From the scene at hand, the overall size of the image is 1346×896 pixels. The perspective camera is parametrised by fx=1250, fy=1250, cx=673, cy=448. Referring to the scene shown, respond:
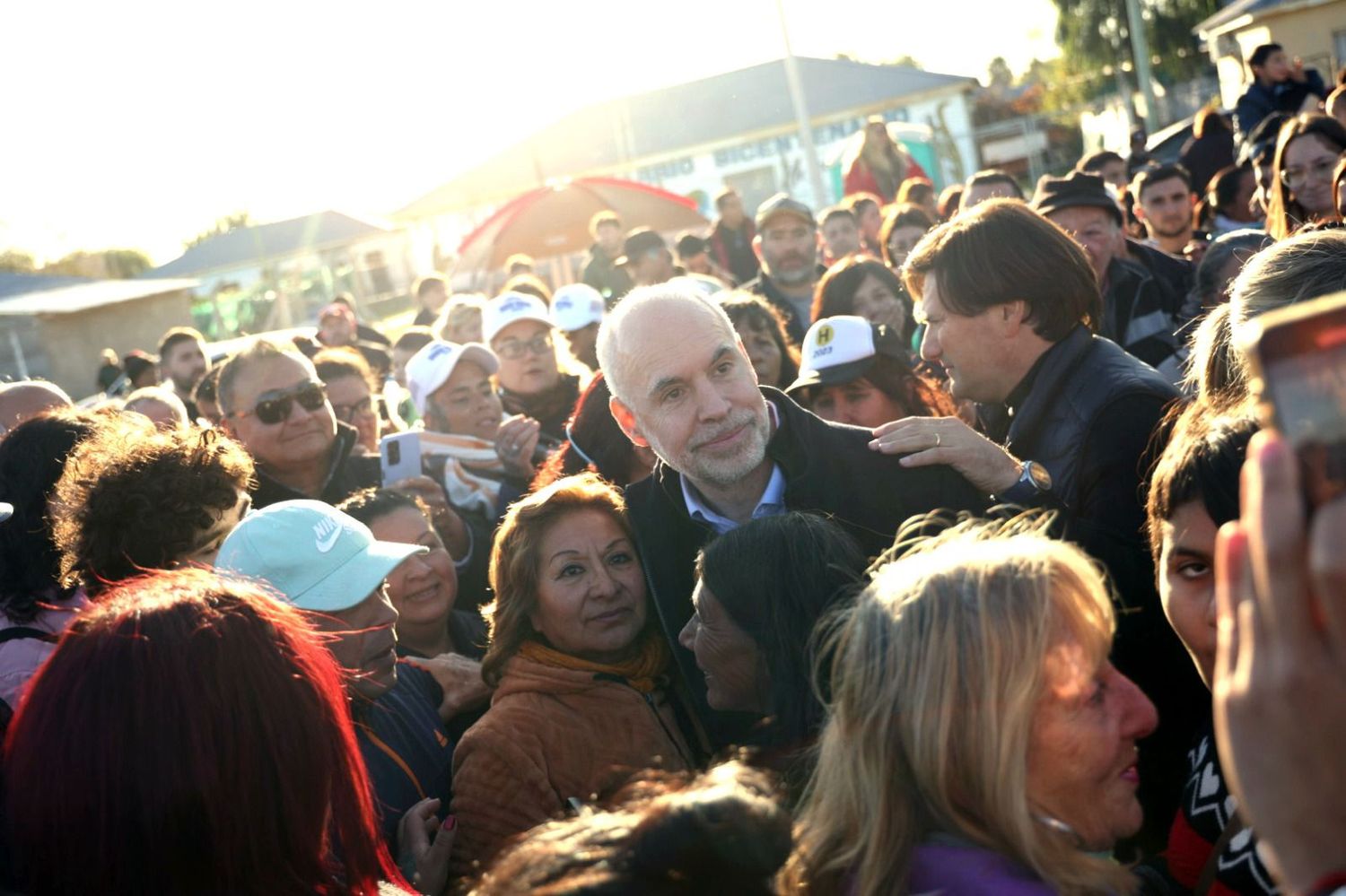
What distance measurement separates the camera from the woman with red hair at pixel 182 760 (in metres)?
1.98

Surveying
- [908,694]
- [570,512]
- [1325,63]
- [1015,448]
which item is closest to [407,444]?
[570,512]

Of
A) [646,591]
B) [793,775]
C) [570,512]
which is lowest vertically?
[793,775]

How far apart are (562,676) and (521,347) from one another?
3.41m

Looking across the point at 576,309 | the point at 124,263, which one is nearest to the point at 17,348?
the point at 576,309

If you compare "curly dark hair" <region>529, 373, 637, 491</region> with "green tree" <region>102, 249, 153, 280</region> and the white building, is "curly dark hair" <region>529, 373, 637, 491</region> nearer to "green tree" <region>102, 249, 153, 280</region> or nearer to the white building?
the white building

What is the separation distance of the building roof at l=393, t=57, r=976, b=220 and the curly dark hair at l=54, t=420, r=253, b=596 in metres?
43.7

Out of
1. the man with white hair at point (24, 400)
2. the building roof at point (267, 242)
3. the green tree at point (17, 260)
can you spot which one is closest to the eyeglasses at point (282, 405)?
the man with white hair at point (24, 400)

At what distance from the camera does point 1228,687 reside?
1068 mm

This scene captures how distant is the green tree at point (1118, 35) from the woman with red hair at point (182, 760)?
165 feet

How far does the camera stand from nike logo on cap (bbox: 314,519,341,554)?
11.2ft

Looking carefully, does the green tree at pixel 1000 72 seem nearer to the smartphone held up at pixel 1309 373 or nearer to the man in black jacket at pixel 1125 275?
the man in black jacket at pixel 1125 275

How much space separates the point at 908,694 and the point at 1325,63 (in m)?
31.6

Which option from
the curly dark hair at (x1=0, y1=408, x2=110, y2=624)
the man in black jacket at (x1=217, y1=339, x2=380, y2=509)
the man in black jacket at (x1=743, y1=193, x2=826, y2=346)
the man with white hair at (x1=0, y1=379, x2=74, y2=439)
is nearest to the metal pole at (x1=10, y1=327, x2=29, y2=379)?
the man in black jacket at (x1=743, y1=193, x2=826, y2=346)

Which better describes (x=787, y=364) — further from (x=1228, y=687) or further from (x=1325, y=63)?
(x=1325, y=63)
